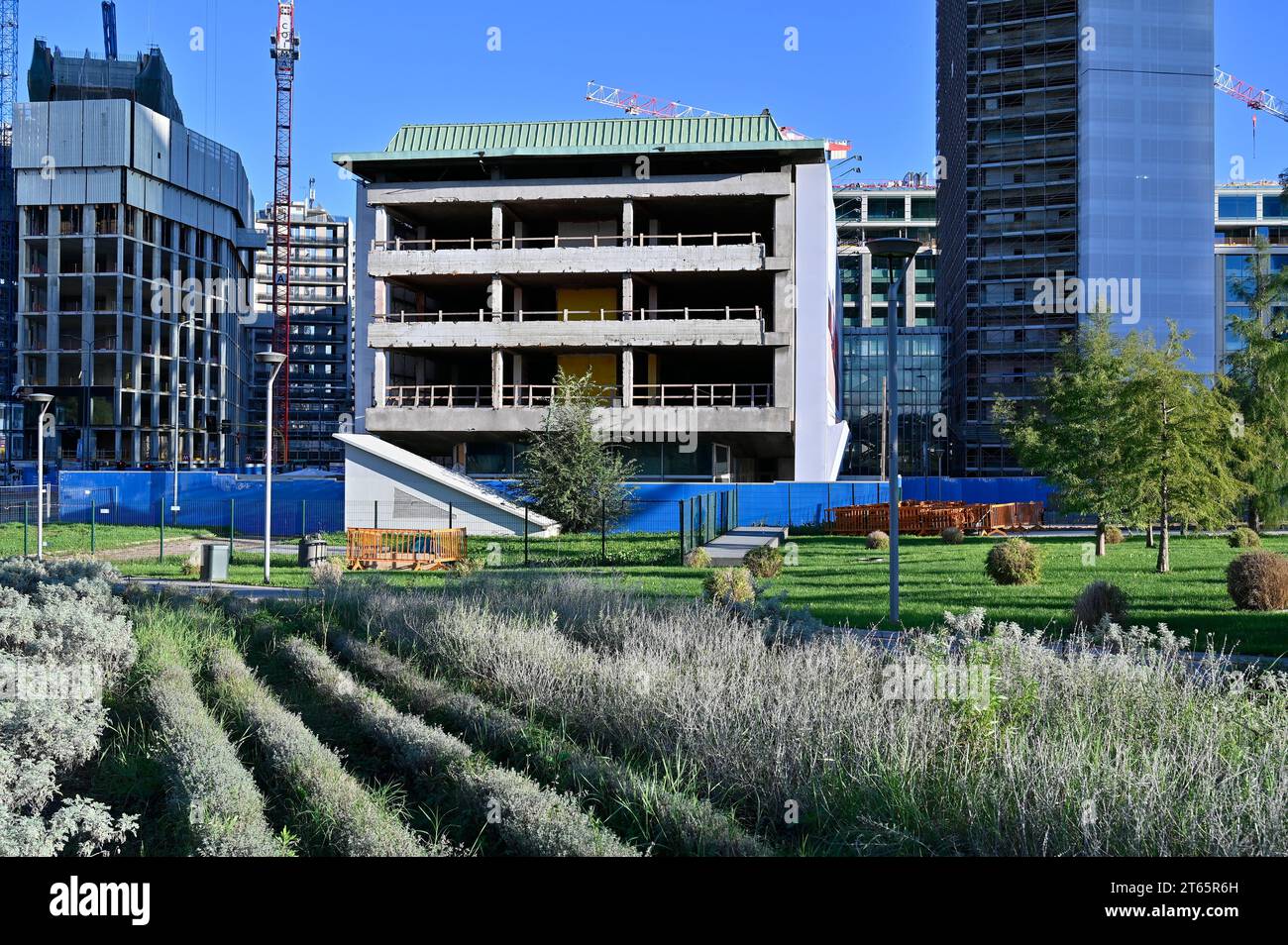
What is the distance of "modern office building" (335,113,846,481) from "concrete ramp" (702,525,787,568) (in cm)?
863

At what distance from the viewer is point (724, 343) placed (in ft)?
147

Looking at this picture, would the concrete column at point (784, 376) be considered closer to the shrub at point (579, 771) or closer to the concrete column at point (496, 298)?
the concrete column at point (496, 298)

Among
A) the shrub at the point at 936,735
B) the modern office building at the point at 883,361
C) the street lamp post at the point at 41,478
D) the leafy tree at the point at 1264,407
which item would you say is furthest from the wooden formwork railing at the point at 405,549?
the modern office building at the point at 883,361

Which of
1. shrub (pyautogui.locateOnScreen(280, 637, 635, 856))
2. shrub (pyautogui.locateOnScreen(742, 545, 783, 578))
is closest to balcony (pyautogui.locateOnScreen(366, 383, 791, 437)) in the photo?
shrub (pyautogui.locateOnScreen(742, 545, 783, 578))

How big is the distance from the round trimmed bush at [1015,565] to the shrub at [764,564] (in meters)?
4.40


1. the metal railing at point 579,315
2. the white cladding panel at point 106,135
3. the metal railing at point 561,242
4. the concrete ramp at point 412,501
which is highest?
the white cladding panel at point 106,135

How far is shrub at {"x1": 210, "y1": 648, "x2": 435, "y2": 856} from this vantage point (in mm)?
6129

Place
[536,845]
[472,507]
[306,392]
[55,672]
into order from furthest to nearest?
[306,392]
[472,507]
[55,672]
[536,845]

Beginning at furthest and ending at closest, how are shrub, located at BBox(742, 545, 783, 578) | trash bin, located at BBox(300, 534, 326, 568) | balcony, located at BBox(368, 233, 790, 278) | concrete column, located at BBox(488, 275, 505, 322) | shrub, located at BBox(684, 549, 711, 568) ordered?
concrete column, located at BBox(488, 275, 505, 322)
balcony, located at BBox(368, 233, 790, 278)
trash bin, located at BBox(300, 534, 326, 568)
shrub, located at BBox(684, 549, 711, 568)
shrub, located at BBox(742, 545, 783, 578)

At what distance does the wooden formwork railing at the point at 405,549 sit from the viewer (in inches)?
986

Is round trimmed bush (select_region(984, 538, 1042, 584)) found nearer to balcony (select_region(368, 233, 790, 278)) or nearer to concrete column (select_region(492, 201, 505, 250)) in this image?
balcony (select_region(368, 233, 790, 278))
